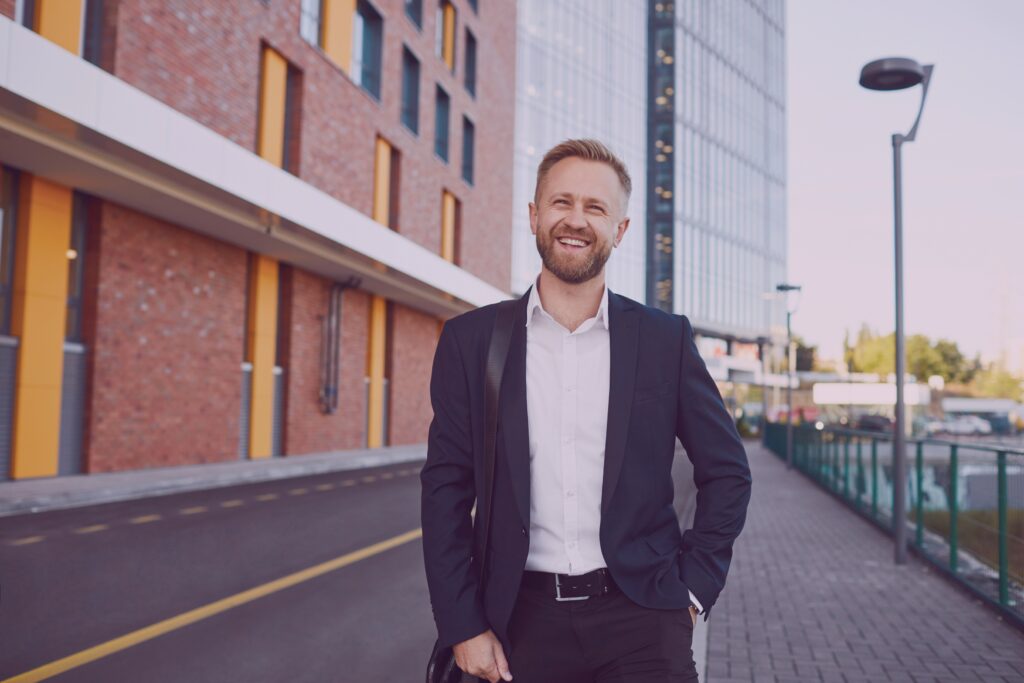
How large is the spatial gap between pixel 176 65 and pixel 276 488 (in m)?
7.66

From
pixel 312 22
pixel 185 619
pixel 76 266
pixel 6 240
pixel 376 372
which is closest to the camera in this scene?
pixel 185 619

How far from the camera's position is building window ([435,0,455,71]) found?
30.8 m

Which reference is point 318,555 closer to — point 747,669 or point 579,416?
point 747,669

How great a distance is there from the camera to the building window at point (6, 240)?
13.2 meters

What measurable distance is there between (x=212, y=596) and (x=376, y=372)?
67.2ft

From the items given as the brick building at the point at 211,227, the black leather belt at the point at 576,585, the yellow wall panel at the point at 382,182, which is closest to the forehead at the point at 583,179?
the black leather belt at the point at 576,585

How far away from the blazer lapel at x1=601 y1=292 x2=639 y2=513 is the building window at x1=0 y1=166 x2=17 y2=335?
1351cm

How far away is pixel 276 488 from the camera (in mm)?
14094

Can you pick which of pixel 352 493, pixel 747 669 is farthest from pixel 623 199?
pixel 352 493

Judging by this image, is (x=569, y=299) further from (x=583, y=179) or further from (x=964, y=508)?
(x=964, y=508)

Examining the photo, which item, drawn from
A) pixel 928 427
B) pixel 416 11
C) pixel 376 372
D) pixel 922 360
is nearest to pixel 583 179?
pixel 376 372

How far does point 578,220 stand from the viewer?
2141mm

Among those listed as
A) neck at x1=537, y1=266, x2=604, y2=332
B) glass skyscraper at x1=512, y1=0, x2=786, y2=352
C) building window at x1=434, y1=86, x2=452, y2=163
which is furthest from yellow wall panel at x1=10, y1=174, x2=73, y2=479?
glass skyscraper at x1=512, y1=0, x2=786, y2=352

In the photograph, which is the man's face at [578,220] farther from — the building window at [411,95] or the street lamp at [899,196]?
the building window at [411,95]
